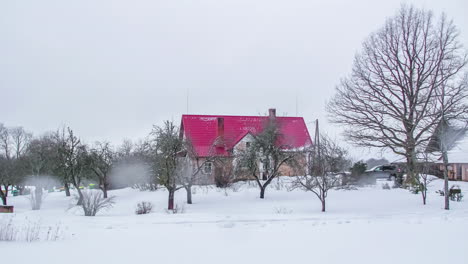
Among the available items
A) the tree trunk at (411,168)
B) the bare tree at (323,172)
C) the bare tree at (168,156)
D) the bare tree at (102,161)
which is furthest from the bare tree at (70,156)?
the tree trunk at (411,168)

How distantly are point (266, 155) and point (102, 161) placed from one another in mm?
16529

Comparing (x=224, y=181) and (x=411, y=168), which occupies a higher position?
(x=411, y=168)

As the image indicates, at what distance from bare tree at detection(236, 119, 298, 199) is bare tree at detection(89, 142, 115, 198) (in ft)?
45.6

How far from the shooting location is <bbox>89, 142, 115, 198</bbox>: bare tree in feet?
112

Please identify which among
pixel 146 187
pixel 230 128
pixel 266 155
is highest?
pixel 230 128

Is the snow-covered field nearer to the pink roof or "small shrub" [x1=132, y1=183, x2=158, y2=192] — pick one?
"small shrub" [x1=132, y1=183, x2=158, y2=192]

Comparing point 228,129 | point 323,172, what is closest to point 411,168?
point 323,172

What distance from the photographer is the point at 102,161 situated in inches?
1385

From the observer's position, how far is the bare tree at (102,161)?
3403cm

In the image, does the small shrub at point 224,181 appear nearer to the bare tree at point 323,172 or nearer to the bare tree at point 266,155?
the bare tree at point 266,155

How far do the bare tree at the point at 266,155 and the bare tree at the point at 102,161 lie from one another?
45.6 ft

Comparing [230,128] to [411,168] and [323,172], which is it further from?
[323,172]

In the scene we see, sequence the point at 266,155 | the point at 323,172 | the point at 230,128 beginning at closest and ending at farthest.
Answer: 1. the point at 323,172
2. the point at 266,155
3. the point at 230,128

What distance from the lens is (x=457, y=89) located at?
26.7m
